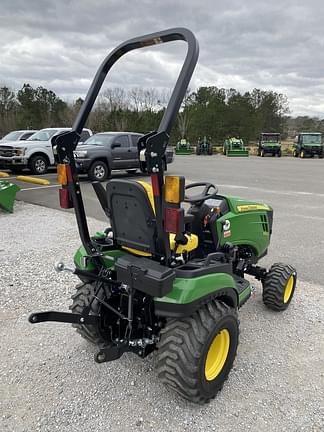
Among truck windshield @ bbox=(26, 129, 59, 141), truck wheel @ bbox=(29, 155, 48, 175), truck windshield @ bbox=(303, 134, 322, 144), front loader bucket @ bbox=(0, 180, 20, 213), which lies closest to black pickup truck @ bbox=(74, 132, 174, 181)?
truck wheel @ bbox=(29, 155, 48, 175)

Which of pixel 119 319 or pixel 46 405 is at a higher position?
pixel 119 319

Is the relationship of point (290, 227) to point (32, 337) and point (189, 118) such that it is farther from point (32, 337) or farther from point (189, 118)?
point (189, 118)

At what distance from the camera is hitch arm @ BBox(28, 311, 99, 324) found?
2.14 metres

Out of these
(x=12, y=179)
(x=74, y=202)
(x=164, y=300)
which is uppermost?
(x=74, y=202)

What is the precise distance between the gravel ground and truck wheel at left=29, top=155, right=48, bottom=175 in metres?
10.7

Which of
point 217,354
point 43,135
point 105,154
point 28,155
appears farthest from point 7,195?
point 43,135

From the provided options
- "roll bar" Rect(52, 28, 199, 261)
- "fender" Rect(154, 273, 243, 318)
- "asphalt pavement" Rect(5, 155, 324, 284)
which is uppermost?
"roll bar" Rect(52, 28, 199, 261)

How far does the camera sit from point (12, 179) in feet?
42.9

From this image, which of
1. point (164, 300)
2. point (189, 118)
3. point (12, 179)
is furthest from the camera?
point (189, 118)

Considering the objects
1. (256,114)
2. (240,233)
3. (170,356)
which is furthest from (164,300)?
(256,114)

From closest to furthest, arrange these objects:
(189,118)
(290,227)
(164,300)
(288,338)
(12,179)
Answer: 1. (164,300)
2. (288,338)
3. (290,227)
4. (12,179)
5. (189,118)

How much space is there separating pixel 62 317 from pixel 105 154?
10.8 m

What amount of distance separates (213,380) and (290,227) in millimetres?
4940

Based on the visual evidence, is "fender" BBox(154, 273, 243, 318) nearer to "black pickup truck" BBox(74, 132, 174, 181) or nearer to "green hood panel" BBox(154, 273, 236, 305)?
"green hood panel" BBox(154, 273, 236, 305)
